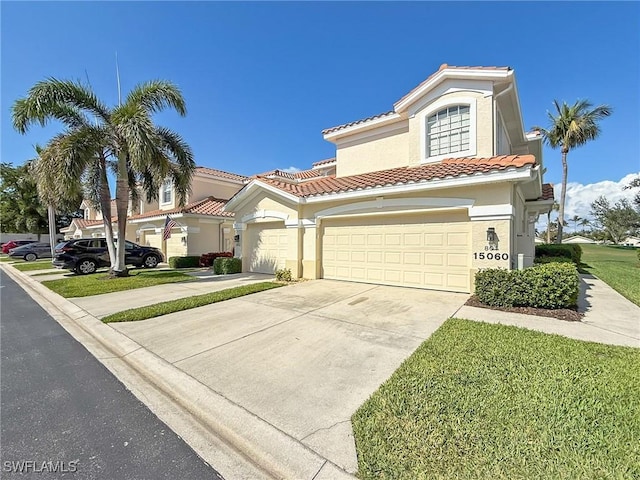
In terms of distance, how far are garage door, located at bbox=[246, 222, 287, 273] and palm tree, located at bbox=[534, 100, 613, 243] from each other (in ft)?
74.2

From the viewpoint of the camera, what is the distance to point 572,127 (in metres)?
22.0

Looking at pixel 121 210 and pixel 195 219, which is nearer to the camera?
pixel 121 210

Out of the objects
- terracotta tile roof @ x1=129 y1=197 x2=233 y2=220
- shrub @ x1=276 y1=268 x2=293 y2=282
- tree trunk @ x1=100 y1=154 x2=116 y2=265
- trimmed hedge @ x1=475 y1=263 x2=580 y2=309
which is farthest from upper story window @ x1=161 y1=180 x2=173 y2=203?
trimmed hedge @ x1=475 y1=263 x2=580 y2=309

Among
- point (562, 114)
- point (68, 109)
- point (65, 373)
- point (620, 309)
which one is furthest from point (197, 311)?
point (562, 114)

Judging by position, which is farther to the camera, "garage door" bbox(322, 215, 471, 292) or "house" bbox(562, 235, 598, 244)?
"house" bbox(562, 235, 598, 244)

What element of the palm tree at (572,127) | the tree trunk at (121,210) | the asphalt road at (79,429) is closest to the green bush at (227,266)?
the tree trunk at (121,210)

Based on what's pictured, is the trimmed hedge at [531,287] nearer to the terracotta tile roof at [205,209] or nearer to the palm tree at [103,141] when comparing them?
the palm tree at [103,141]

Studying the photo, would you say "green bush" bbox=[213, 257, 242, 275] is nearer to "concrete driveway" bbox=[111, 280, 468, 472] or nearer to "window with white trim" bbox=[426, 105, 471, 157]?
"concrete driveway" bbox=[111, 280, 468, 472]

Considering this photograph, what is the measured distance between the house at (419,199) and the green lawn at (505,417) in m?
4.39

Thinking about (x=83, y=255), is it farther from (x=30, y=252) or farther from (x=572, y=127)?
(x=572, y=127)

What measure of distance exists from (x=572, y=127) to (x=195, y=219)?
2897 centimetres

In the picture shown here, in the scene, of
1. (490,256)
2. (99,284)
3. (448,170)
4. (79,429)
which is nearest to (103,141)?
(99,284)

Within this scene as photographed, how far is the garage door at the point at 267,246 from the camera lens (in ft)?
41.3

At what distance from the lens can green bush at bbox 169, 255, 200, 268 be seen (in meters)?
16.9
